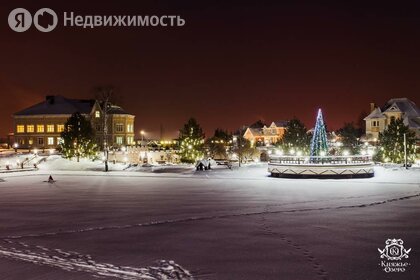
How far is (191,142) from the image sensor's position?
263 ft

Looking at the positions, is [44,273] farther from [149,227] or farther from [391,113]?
[391,113]

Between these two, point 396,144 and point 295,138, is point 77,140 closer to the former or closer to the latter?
point 295,138

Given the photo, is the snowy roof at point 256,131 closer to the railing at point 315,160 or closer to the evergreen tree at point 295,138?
the evergreen tree at point 295,138

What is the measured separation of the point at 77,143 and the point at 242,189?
41.8 m

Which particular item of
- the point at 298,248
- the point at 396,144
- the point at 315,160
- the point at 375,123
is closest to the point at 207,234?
the point at 298,248

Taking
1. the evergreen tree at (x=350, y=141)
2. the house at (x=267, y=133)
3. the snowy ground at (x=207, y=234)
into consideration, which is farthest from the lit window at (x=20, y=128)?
the snowy ground at (x=207, y=234)

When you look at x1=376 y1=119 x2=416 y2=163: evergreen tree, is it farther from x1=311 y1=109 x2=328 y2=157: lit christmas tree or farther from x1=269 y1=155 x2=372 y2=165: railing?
x1=269 y1=155 x2=372 y2=165: railing

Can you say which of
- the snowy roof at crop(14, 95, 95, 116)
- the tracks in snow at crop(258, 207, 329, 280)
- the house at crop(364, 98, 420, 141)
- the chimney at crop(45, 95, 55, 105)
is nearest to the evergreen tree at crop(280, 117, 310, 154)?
the house at crop(364, 98, 420, 141)

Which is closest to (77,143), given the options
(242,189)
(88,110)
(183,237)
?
(88,110)

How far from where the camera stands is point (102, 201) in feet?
82.7

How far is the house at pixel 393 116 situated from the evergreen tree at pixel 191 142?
A: 30.1 m

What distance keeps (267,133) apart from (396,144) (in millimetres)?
72287

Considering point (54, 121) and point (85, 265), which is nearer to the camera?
point (85, 265)

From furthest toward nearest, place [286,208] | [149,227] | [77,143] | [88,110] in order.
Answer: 1. [88,110]
2. [77,143]
3. [286,208]
4. [149,227]
